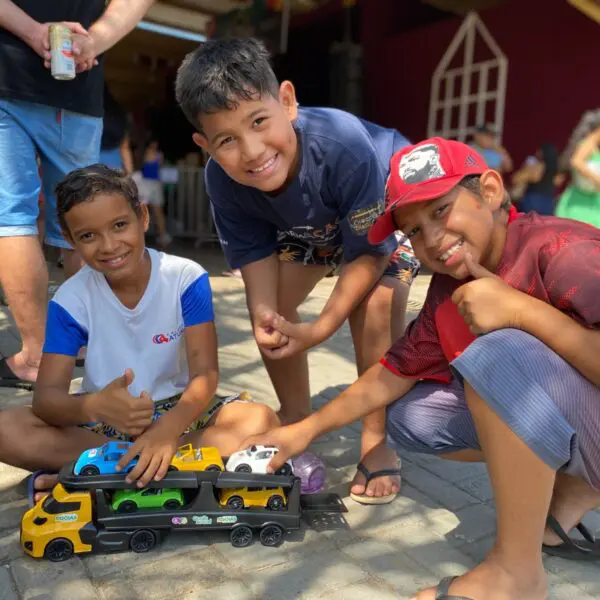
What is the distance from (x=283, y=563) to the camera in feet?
5.32

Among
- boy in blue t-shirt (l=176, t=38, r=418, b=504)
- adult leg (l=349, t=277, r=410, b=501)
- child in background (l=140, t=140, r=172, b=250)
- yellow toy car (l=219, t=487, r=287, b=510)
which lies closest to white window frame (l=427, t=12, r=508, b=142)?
child in background (l=140, t=140, r=172, b=250)

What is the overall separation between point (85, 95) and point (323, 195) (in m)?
1.26

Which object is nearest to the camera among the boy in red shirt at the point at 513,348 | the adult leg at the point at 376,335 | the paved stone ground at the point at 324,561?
the boy in red shirt at the point at 513,348

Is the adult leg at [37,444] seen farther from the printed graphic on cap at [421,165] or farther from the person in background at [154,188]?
the person in background at [154,188]

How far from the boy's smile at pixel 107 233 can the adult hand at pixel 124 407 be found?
0.41 meters

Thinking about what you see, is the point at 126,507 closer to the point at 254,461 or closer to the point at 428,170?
the point at 254,461

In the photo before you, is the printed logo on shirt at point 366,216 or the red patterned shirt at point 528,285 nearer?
the red patterned shirt at point 528,285

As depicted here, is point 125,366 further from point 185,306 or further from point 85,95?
point 85,95

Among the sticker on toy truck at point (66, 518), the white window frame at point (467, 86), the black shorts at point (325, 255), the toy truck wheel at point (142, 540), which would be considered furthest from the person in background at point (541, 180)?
the sticker on toy truck at point (66, 518)

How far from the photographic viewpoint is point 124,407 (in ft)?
5.57

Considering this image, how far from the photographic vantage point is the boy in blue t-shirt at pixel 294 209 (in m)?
1.86

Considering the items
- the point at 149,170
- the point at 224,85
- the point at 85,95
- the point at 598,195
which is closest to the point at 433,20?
the point at 149,170

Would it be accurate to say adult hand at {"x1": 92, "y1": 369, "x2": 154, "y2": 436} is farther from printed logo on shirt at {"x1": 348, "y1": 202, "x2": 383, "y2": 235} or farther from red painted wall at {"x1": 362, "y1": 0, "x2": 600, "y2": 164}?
red painted wall at {"x1": 362, "y1": 0, "x2": 600, "y2": 164}

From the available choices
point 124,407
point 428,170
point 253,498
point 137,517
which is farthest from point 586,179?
point 137,517
